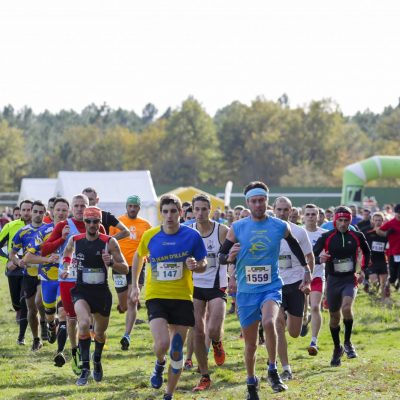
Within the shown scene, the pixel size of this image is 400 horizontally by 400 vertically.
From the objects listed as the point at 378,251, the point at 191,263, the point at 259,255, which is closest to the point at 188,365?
the point at 259,255

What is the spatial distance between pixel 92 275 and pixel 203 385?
5.61ft

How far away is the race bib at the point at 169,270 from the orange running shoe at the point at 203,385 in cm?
171

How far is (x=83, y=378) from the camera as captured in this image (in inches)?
420

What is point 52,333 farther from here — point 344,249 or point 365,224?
point 365,224

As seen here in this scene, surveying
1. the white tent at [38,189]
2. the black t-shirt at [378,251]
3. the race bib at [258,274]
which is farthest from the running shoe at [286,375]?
the white tent at [38,189]

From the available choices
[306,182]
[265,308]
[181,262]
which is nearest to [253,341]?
[265,308]

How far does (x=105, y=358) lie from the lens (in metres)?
13.1

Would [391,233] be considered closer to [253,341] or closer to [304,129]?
[253,341]

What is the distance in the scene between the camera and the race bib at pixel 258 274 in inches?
371

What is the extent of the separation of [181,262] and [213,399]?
5.18 feet

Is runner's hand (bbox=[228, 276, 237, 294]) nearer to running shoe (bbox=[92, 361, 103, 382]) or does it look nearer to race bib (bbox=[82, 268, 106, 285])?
race bib (bbox=[82, 268, 106, 285])

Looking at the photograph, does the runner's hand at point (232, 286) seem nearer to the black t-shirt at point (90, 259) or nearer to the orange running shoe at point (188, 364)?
the black t-shirt at point (90, 259)

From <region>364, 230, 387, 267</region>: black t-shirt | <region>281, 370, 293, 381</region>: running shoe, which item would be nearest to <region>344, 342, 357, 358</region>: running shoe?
<region>281, 370, 293, 381</region>: running shoe

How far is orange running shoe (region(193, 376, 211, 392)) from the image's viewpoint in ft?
33.9
